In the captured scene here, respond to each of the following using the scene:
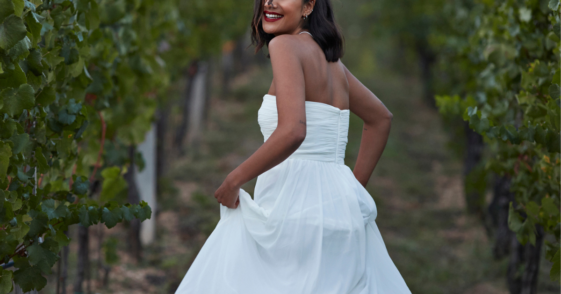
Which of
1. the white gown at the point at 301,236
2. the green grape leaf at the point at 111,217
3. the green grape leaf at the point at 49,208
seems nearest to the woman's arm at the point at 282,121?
the white gown at the point at 301,236

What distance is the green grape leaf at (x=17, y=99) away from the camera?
69.5 inches

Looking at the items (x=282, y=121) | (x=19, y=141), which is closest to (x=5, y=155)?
(x=19, y=141)

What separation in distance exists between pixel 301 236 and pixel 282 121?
42cm

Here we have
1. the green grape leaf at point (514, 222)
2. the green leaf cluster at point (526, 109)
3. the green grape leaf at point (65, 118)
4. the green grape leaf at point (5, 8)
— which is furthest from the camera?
the green grape leaf at point (514, 222)

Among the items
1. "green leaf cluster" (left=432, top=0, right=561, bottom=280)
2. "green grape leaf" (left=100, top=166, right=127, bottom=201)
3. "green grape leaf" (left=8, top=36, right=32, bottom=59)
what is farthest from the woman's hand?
"green grape leaf" (left=100, top=166, right=127, bottom=201)

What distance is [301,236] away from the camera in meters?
1.88

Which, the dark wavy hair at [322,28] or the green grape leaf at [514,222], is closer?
the dark wavy hair at [322,28]

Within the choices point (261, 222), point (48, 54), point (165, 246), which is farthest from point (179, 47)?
point (261, 222)

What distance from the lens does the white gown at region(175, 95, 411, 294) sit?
186cm

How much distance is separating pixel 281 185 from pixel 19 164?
0.97 m

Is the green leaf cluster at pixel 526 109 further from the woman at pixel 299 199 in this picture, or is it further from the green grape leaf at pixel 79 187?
the green grape leaf at pixel 79 187

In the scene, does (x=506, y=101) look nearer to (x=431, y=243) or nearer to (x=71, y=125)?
(x=71, y=125)

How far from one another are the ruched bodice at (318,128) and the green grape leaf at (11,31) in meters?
0.86

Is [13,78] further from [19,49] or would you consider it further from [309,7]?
[309,7]
